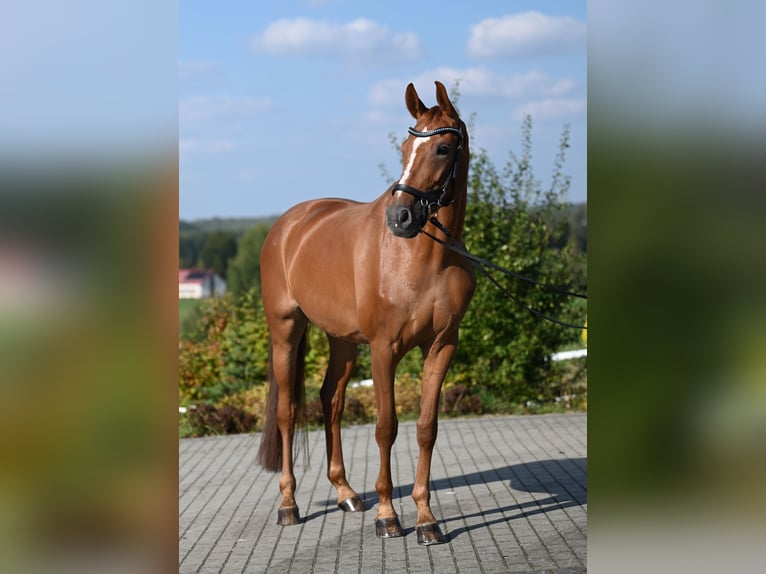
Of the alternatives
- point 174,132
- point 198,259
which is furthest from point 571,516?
point 198,259

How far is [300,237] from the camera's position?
6387 millimetres

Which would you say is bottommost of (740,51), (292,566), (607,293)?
(292,566)

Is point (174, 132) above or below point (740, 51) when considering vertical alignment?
below

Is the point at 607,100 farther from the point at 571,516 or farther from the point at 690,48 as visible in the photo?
the point at 571,516

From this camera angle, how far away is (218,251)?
2769cm

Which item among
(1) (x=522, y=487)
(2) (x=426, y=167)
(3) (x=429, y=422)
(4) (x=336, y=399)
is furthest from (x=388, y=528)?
(2) (x=426, y=167)

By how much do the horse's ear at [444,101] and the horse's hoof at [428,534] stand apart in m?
2.40

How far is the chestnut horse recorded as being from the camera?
16.6 ft

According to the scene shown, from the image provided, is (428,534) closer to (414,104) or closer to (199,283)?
(414,104)

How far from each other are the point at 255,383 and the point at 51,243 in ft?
34.0

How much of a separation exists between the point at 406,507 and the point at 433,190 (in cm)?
259

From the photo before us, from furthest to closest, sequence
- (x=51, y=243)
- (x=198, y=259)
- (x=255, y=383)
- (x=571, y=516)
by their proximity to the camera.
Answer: (x=198, y=259), (x=255, y=383), (x=571, y=516), (x=51, y=243)

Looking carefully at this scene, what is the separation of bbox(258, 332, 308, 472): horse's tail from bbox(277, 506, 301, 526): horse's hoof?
50cm

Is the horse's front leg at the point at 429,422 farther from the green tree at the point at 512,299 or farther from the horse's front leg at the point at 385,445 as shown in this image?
the green tree at the point at 512,299
